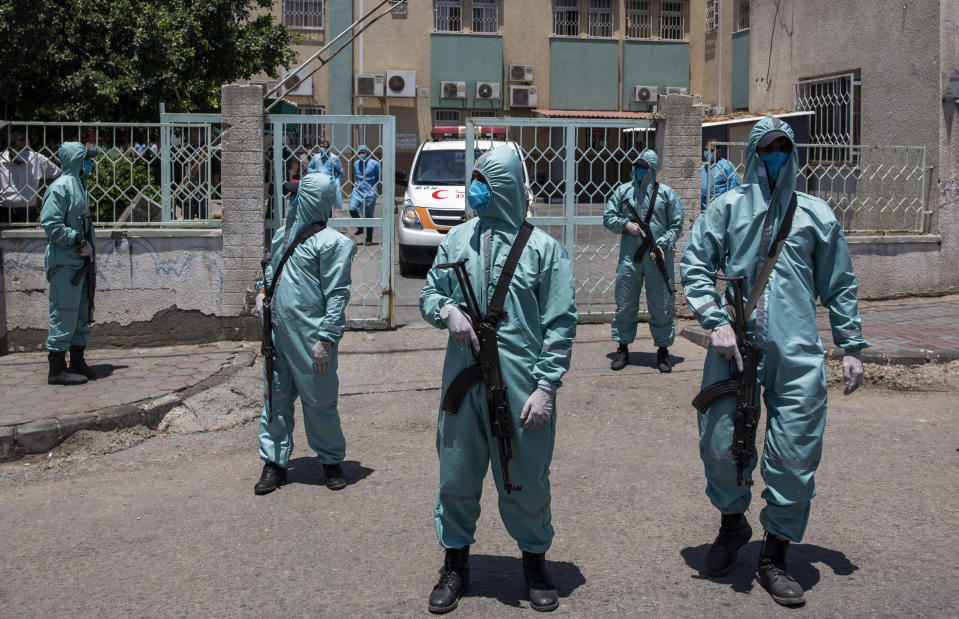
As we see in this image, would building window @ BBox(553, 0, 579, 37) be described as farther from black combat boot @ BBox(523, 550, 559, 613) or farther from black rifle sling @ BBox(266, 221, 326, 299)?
black combat boot @ BBox(523, 550, 559, 613)

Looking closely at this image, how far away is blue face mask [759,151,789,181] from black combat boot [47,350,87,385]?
5597 mm

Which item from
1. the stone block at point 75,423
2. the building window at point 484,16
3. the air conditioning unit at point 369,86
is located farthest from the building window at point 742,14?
the stone block at point 75,423

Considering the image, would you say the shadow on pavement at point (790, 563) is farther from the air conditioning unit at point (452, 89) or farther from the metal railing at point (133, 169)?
the air conditioning unit at point (452, 89)

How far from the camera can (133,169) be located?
336 inches

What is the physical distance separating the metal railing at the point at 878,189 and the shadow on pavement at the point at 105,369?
22.8 ft

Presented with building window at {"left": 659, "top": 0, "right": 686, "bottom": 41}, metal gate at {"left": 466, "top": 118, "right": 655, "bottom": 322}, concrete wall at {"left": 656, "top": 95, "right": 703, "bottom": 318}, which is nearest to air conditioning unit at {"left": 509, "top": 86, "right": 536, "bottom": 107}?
building window at {"left": 659, "top": 0, "right": 686, "bottom": 41}

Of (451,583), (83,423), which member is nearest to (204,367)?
(83,423)

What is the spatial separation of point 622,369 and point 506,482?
4795 mm

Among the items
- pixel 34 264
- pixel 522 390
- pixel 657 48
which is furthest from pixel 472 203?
pixel 657 48

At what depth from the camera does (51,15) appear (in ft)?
51.5

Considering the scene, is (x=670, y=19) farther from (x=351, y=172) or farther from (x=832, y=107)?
(x=351, y=172)

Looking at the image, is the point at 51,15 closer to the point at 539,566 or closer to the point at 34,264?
the point at 34,264

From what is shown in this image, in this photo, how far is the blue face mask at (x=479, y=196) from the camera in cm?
379

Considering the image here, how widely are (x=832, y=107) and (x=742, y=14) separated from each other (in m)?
7.66
